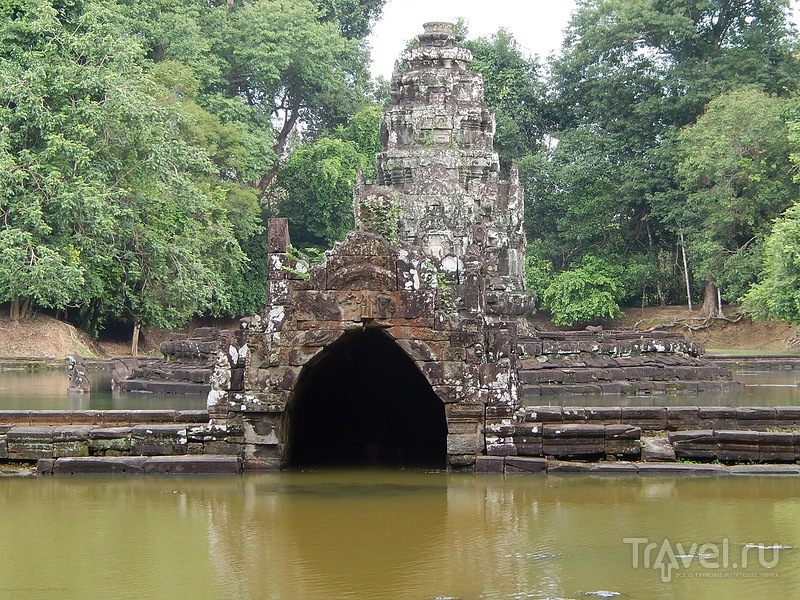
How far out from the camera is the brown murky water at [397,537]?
7.10 metres

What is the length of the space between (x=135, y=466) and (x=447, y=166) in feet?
56.2

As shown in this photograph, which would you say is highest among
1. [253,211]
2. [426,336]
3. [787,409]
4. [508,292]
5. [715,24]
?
[715,24]

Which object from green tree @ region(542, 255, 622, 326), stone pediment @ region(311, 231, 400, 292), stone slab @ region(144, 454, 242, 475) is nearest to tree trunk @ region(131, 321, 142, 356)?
green tree @ region(542, 255, 622, 326)

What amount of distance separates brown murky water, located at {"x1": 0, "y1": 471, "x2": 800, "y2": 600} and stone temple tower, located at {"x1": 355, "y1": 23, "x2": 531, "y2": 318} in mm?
15491

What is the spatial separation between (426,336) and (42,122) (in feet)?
64.1

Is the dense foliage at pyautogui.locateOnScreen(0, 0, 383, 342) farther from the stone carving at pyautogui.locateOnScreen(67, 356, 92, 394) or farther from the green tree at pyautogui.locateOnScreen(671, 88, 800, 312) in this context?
the green tree at pyautogui.locateOnScreen(671, 88, 800, 312)

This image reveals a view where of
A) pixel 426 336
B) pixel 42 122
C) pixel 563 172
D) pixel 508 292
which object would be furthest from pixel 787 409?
pixel 563 172

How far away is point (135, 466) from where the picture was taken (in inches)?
426

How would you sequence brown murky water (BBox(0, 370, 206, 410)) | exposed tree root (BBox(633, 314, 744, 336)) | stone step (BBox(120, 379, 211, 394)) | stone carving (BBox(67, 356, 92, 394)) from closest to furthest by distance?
brown murky water (BBox(0, 370, 206, 410)), stone carving (BBox(67, 356, 92, 394)), stone step (BBox(120, 379, 211, 394)), exposed tree root (BBox(633, 314, 744, 336))

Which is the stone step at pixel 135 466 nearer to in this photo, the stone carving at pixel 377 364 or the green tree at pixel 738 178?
the stone carving at pixel 377 364

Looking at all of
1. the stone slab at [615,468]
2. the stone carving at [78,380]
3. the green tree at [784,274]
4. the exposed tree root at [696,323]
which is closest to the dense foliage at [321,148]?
the green tree at [784,274]

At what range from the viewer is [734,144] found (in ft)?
116

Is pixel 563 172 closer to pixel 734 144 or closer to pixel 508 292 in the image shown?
pixel 734 144

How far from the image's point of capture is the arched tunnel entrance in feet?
41.1
